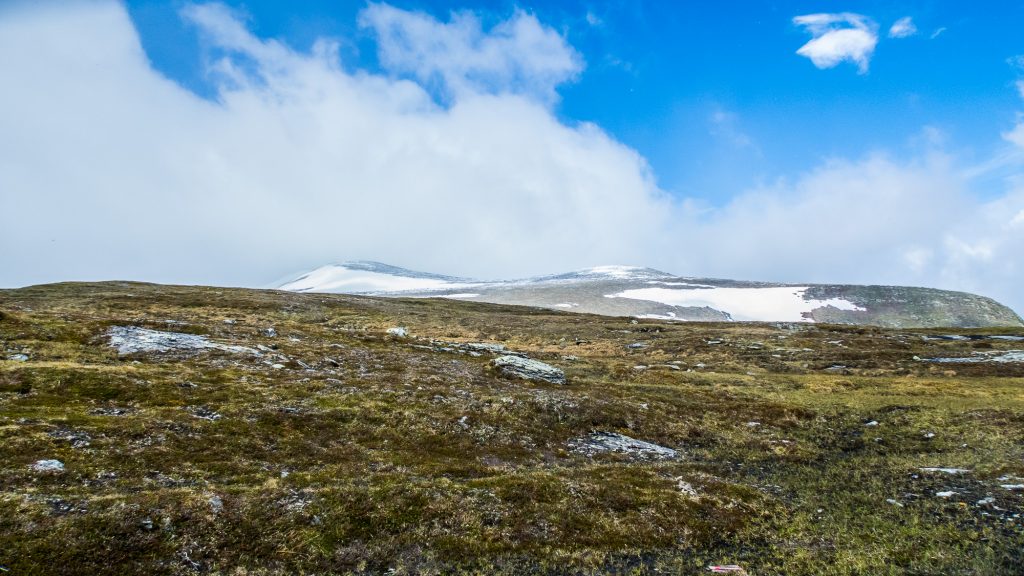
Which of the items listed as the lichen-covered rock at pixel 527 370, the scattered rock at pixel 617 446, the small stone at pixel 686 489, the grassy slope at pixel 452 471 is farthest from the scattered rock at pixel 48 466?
the lichen-covered rock at pixel 527 370

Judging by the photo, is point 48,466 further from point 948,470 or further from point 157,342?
point 948,470

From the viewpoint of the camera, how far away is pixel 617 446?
1144 inches

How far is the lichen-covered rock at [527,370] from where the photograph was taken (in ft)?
148

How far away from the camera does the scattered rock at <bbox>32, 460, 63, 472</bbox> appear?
16.0 metres

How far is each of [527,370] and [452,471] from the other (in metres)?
24.2

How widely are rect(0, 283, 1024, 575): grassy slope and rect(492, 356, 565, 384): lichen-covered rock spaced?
1776 millimetres

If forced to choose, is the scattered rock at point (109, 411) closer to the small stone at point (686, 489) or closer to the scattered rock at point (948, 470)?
the small stone at point (686, 489)

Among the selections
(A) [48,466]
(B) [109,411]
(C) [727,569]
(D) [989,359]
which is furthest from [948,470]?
(D) [989,359]

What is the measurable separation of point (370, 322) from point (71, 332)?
50653mm

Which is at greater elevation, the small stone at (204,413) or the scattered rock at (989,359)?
the small stone at (204,413)

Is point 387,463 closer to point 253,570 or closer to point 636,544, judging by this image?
point 253,570

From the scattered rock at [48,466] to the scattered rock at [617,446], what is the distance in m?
23.4

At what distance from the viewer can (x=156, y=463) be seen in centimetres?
1822

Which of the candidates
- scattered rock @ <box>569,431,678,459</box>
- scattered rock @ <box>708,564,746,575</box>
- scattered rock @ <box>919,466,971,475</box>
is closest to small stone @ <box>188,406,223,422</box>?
scattered rock @ <box>569,431,678,459</box>
